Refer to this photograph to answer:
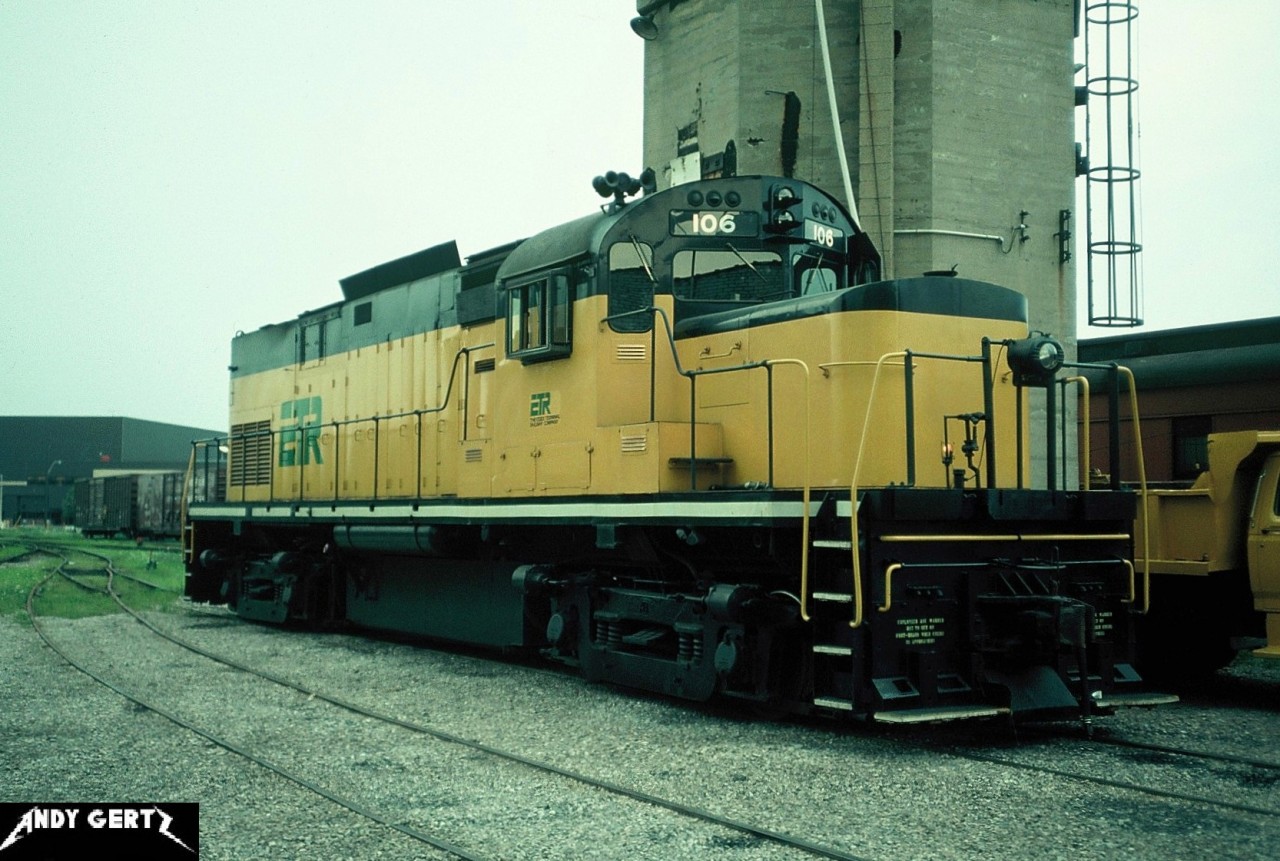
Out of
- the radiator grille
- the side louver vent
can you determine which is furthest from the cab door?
the radiator grille

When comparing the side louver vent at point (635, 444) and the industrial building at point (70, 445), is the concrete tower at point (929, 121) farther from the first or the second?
the industrial building at point (70, 445)

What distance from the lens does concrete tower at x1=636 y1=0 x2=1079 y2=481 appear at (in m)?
17.4

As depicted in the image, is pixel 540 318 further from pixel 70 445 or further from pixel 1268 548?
pixel 70 445

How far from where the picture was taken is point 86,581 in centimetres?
1925

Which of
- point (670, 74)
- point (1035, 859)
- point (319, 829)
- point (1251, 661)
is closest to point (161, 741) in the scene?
point (319, 829)

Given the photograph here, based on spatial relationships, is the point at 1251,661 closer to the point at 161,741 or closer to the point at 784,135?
the point at 161,741

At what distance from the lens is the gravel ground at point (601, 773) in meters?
4.55

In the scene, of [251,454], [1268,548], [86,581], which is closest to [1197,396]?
[1268,548]

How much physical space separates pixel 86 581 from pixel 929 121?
51.0 feet

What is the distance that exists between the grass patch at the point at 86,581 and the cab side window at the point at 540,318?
8074mm

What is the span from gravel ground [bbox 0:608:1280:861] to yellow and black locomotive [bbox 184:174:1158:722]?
0.39m

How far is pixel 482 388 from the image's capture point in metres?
9.49

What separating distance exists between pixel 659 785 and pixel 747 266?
3842mm

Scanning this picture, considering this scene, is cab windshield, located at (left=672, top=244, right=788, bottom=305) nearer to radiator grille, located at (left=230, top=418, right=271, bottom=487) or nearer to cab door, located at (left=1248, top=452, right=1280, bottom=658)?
cab door, located at (left=1248, top=452, right=1280, bottom=658)
